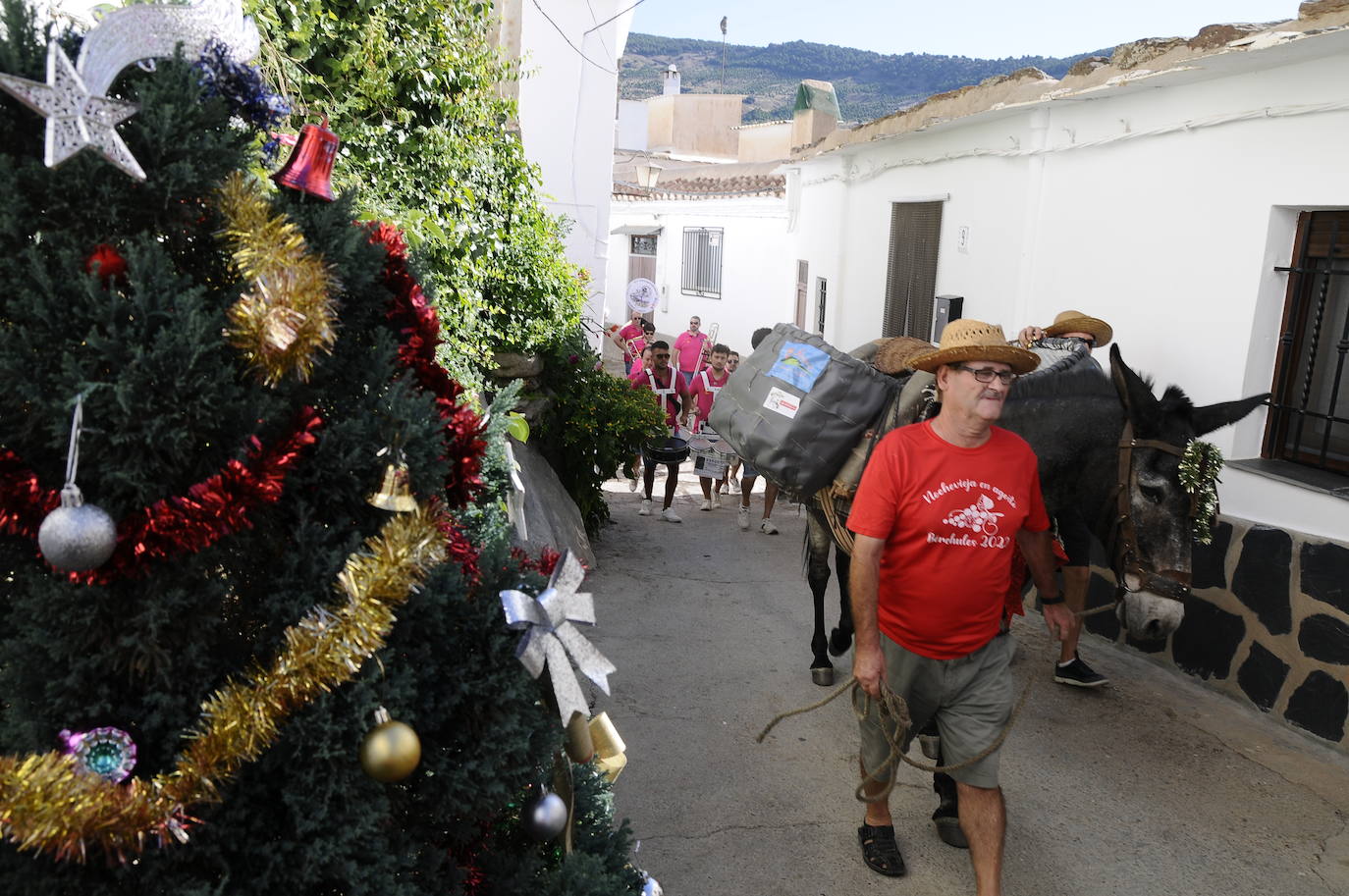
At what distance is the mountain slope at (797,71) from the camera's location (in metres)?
79.0

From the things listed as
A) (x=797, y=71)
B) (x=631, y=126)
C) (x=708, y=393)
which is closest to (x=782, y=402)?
(x=708, y=393)

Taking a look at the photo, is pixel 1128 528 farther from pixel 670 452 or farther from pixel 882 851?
pixel 670 452

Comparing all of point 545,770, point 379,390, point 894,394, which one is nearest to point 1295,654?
point 894,394

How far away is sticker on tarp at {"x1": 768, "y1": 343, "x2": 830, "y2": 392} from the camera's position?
4477 mm

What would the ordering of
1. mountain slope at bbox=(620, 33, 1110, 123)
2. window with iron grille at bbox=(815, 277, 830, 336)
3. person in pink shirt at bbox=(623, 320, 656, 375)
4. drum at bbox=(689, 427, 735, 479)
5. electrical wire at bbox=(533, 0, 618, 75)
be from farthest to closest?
mountain slope at bbox=(620, 33, 1110, 123) < window with iron grille at bbox=(815, 277, 830, 336) < electrical wire at bbox=(533, 0, 618, 75) < person in pink shirt at bbox=(623, 320, 656, 375) < drum at bbox=(689, 427, 735, 479)

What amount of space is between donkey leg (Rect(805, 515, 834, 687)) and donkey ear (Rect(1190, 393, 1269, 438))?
1.79 m

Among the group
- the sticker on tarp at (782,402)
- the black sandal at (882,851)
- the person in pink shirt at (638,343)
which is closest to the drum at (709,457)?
the person in pink shirt at (638,343)

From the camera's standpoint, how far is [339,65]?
15.6ft

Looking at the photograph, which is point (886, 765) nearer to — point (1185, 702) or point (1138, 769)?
point (1138, 769)

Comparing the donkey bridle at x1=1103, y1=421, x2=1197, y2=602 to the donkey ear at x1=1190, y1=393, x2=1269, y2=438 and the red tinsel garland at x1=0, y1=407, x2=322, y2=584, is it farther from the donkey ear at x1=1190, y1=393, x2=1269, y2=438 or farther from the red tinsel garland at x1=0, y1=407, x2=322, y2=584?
the red tinsel garland at x1=0, y1=407, x2=322, y2=584

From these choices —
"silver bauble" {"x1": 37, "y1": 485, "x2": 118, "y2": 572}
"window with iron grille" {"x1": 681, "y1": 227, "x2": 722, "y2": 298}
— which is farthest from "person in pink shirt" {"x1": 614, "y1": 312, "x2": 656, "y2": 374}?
"window with iron grille" {"x1": 681, "y1": 227, "x2": 722, "y2": 298}

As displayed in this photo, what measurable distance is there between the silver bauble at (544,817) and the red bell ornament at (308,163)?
1.08 m

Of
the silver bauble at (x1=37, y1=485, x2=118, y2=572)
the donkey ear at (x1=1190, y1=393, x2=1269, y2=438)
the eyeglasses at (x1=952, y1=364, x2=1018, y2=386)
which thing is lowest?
the donkey ear at (x1=1190, y1=393, x2=1269, y2=438)

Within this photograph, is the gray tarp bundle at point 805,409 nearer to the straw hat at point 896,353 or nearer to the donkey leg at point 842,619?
the straw hat at point 896,353
